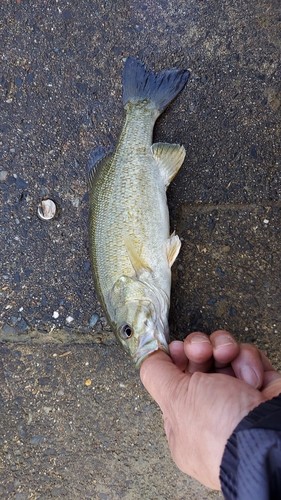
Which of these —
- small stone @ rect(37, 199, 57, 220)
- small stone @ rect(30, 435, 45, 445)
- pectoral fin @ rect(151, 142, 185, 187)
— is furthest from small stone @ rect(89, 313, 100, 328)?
pectoral fin @ rect(151, 142, 185, 187)

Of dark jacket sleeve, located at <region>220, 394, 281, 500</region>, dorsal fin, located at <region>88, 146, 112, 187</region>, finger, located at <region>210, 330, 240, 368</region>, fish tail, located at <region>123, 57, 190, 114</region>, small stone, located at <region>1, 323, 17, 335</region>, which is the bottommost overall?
small stone, located at <region>1, 323, 17, 335</region>

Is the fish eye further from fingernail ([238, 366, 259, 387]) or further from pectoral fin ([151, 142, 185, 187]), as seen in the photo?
pectoral fin ([151, 142, 185, 187])

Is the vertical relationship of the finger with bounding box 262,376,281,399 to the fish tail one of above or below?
below

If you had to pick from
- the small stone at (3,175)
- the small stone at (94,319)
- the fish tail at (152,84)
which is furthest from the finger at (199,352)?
the small stone at (3,175)

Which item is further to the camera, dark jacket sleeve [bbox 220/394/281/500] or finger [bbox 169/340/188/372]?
finger [bbox 169/340/188/372]

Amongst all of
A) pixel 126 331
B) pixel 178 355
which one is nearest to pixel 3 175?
pixel 126 331

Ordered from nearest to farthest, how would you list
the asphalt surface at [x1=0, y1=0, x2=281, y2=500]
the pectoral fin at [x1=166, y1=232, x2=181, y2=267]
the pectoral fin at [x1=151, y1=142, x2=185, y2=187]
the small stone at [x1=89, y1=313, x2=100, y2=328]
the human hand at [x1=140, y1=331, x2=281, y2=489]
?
the human hand at [x1=140, y1=331, x2=281, y2=489], the pectoral fin at [x1=166, y1=232, x2=181, y2=267], the pectoral fin at [x1=151, y1=142, x2=185, y2=187], the asphalt surface at [x1=0, y1=0, x2=281, y2=500], the small stone at [x1=89, y1=313, x2=100, y2=328]

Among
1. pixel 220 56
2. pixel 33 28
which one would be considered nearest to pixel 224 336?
pixel 220 56
